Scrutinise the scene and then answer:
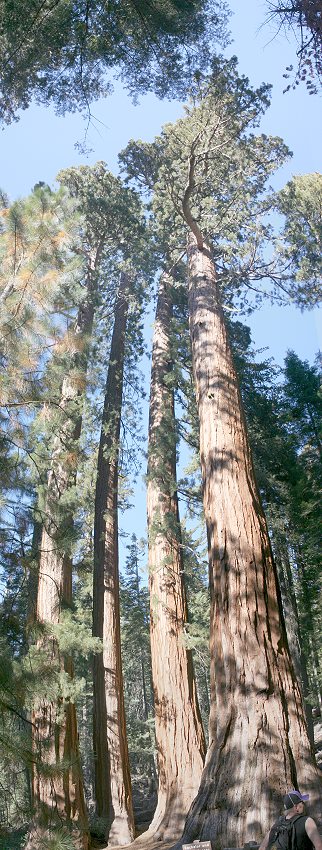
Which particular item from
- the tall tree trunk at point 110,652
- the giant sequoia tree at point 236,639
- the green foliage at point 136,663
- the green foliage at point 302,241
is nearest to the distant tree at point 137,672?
the green foliage at point 136,663

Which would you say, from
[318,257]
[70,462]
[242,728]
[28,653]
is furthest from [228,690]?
[318,257]

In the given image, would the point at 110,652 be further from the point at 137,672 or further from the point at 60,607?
the point at 137,672

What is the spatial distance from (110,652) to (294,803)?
7950 mm

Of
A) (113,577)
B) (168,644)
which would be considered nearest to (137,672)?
(113,577)

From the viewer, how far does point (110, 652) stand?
1106 cm

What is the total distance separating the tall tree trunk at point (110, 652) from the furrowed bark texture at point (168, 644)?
1261 millimetres

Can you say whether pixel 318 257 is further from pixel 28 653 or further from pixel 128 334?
pixel 28 653

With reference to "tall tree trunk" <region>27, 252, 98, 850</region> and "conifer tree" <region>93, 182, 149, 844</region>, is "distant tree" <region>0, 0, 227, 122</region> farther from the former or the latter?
"conifer tree" <region>93, 182, 149, 844</region>

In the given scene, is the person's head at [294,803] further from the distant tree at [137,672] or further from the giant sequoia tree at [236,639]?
the distant tree at [137,672]

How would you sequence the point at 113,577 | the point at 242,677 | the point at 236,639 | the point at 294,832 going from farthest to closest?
1. the point at 113,577
2. the point at 236,639
3. the point at 242,677
4. the point at 294,832

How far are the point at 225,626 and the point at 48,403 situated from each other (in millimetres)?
2712

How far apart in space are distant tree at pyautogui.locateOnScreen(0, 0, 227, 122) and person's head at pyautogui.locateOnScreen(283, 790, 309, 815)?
5.84 metres

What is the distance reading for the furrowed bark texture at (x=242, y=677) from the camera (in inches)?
149

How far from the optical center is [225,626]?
15.2 ft
